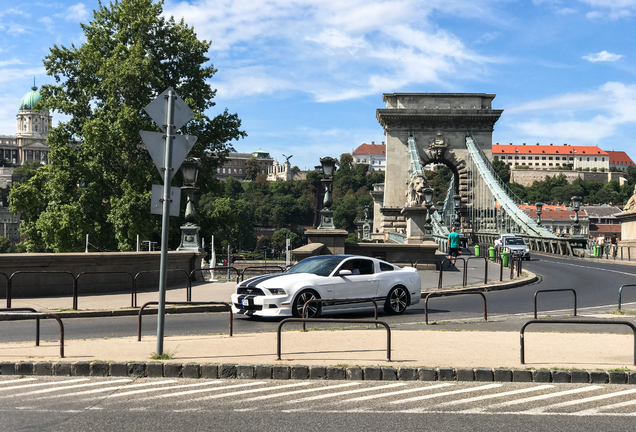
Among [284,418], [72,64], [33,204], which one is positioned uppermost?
[72,64]

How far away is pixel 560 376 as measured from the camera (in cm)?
760

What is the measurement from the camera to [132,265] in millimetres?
17406

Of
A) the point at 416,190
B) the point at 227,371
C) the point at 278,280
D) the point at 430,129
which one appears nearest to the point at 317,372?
the point at 227,371

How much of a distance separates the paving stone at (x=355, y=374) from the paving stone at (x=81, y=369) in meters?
3.11

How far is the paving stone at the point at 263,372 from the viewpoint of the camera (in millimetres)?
7749

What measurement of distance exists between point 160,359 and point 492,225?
4610cm

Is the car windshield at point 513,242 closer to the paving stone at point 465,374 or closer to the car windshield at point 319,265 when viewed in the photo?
the car windshield at point 319,265

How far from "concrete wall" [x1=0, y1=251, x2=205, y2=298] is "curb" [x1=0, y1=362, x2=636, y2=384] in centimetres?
827

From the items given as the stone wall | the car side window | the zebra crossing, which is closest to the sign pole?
the zebra crossing

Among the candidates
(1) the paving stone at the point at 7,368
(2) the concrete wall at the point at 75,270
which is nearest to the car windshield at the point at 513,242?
(2) the concrete wall at the point at 75,270

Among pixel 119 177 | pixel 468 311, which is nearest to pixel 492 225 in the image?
pixel 119 177

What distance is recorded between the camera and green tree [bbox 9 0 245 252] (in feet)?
103

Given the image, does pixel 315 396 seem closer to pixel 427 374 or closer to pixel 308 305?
pixel 427 374

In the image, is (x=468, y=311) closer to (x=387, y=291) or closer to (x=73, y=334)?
(x=387, y=291)
